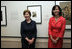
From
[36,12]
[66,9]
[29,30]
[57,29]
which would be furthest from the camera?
[36,12]

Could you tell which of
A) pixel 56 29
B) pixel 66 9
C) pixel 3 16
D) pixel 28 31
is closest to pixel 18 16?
pixel 3 16

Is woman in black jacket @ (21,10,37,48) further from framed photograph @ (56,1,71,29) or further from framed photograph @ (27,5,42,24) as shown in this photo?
framed photograph @ (56,1,71,29)

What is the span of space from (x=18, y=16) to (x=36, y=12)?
1.50 feet

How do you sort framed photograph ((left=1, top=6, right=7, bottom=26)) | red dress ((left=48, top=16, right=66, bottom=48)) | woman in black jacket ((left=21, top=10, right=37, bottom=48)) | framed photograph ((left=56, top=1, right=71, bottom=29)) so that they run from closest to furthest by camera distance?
1. red dress ((left=48, top=16, right=66, bottom=48))
2. woman in black jacket ((left=21, top=10, right=37, bottom=48))
3. framed photograph ((left=56, top=1, right=71, bottom=29))
4. framed photograph ((left=1, top=6, right=7, bottom=26))

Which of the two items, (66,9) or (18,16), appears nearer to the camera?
(66,9)

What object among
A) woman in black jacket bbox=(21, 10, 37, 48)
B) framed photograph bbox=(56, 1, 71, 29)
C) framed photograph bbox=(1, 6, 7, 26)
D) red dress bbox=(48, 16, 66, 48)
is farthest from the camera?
framed photograph bbox=(1, 6, 7, 26)

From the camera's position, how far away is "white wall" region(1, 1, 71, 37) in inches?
106

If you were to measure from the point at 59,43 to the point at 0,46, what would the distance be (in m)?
1.53

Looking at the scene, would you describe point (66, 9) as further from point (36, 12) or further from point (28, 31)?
point (28, 31)

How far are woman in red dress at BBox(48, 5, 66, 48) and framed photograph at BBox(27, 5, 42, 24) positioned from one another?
0.42m

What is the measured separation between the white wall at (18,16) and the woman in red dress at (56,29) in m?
0.33

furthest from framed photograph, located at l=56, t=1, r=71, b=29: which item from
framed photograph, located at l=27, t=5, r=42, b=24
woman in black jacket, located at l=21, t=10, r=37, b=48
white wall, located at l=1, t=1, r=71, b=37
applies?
woman in black jacket, located at l=21, t=10, r=37, b=48

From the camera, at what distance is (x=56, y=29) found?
7.67 feet

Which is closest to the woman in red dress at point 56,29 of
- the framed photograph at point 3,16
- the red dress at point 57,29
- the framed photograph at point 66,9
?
the red dress at point 57,29
